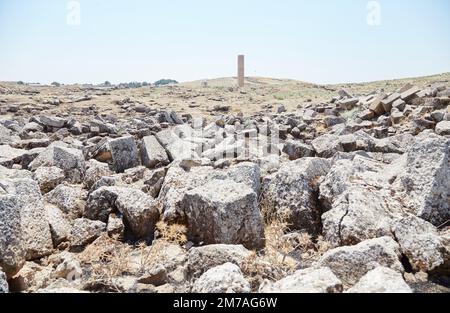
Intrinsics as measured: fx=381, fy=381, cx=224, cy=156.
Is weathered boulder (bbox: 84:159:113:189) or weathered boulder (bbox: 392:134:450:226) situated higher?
weathered boulder (bbox: 392:134:450:226)

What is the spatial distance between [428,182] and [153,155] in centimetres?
445

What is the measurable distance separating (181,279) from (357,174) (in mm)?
2304

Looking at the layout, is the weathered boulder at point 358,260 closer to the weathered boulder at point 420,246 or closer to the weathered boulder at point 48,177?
the weathered boulder at point 420,246

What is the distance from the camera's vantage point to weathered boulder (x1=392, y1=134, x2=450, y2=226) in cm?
369

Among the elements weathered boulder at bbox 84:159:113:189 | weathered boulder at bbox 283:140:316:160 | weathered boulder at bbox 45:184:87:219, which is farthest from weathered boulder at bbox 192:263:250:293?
weathered boulder at bbox 283:140:316:160

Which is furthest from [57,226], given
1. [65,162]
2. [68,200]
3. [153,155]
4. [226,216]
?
[153,155]

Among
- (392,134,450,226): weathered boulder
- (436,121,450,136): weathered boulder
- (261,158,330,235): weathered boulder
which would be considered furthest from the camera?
(436,121,450,136): weathered boulder

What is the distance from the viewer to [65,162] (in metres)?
5.96

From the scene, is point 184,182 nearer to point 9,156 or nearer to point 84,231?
point 84,231

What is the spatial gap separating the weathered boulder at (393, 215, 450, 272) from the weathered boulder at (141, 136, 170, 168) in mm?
4361

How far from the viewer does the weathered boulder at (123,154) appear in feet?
21.4

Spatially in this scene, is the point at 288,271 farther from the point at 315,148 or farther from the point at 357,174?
the point at 315,148

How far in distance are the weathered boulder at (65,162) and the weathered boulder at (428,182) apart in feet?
14.8

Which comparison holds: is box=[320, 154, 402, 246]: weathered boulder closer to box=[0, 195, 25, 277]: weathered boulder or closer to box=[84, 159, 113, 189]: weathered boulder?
box=[0, 195, 25, 277]: weathered boulder
